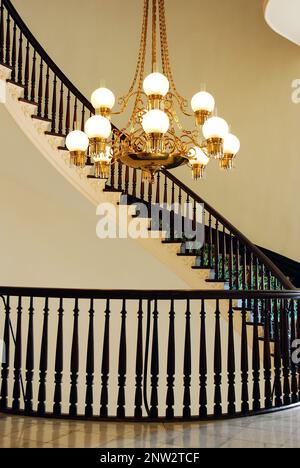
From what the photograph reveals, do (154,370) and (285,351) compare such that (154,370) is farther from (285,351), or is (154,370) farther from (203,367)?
(285,351)

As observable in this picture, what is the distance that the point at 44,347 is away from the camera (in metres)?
3.51

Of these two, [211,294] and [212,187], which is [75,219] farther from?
[211,294]

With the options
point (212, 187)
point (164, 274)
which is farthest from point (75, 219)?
point (212, 187)

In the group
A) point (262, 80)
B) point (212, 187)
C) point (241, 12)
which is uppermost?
point (241, 12)

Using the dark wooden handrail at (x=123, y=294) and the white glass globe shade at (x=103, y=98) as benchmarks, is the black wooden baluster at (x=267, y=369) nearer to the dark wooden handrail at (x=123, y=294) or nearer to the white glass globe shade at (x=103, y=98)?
the dark wooden handrail at (x=123, y=294)

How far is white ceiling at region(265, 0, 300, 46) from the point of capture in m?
5.78

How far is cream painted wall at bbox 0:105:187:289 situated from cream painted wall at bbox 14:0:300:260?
2407 millimetres

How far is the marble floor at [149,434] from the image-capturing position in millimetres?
3029

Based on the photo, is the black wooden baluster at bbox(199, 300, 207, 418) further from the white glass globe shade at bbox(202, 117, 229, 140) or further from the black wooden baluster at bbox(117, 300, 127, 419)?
the white glass globe shade at bbox(202, 117, 229, 140)

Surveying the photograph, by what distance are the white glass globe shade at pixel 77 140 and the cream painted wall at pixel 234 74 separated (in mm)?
4486

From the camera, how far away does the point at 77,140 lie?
4422 millimetres

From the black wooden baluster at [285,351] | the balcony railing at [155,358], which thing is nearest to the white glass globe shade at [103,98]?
the balcony railing at [155,358]

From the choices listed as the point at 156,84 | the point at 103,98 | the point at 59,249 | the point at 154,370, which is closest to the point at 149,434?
the point at 154,370
